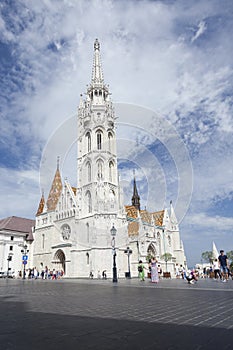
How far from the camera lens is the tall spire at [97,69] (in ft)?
172

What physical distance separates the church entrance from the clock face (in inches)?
92.5

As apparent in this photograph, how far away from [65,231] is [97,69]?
33.4 meters

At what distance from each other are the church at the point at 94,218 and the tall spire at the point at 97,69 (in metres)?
0.20

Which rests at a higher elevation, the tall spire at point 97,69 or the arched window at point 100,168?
the tall spire at point 97,69

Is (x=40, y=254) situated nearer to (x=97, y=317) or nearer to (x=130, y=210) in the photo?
(x=130, y=210)

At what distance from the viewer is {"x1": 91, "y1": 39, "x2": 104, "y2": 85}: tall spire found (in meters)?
52.5

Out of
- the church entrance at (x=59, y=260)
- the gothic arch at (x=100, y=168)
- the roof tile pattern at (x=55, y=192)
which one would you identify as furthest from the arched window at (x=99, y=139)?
the church entrance at (x=59, y=260)

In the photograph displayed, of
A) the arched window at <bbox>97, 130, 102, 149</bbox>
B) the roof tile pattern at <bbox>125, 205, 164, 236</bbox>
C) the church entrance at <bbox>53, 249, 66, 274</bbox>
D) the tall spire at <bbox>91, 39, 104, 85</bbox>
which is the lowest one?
the church entrance at <bbox>53, 249, 66, 274</bbox>

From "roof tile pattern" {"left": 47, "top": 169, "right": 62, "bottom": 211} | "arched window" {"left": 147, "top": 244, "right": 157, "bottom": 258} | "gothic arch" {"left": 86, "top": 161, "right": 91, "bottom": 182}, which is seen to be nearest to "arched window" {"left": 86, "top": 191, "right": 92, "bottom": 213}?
"gothic arch" {"left": 86, "top": 161, "right": 91, "bottom": 182}

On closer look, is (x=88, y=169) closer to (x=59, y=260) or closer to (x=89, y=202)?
(x=89, y=202)

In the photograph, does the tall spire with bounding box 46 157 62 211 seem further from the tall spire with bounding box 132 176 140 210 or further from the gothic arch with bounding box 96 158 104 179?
the tall spire with bounding box 132 176 140 210

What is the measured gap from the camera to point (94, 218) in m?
38.2

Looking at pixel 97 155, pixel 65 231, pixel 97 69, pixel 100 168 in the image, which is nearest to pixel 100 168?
pixel 100 168

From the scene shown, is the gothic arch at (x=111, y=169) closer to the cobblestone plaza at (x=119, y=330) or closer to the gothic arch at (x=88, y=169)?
the gothic arch at (x=88, y=169)
